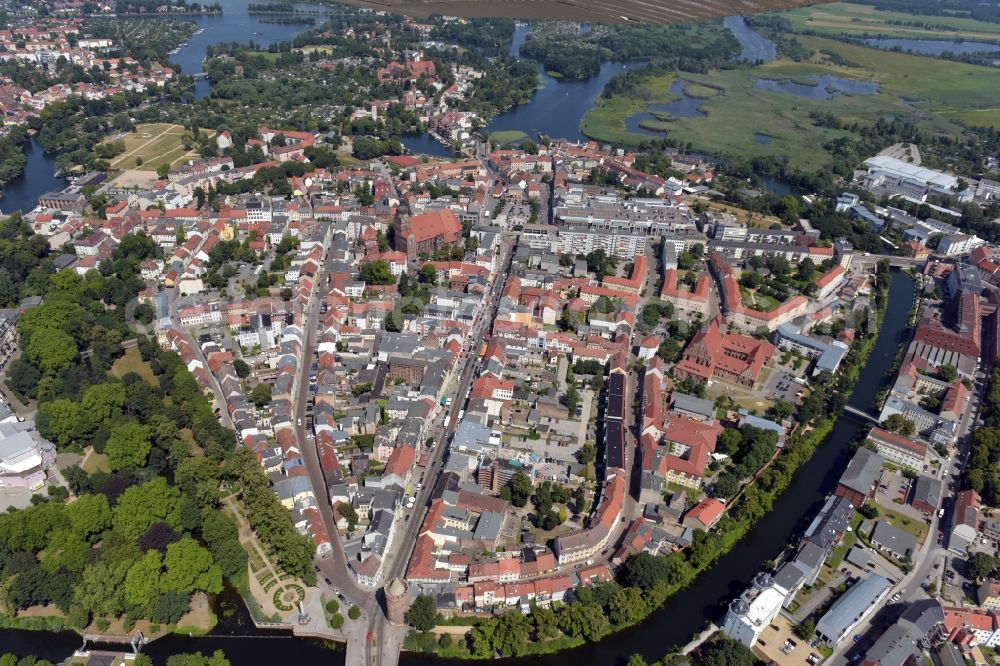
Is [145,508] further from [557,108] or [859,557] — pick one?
[557,108]

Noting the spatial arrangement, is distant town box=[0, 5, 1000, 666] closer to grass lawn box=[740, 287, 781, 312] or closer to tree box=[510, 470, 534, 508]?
tree box=[510, 470, 534, 508]

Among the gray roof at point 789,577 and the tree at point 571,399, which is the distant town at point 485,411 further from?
the tree at point 571,399

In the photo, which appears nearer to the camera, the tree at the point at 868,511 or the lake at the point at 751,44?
the tree at the point at 868,511

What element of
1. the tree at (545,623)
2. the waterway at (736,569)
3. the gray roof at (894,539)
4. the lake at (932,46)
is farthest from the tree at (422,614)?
the lake at (932,46)

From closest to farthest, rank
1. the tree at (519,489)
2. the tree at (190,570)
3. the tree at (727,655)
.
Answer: the tree at (727,655), the tree at (190,570), the tree at (519,489)

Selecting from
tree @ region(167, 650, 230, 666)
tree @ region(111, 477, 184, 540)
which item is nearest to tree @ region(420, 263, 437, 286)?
tree @ region(111, 477, 184, 540)

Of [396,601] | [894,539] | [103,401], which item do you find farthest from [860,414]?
[103,401]

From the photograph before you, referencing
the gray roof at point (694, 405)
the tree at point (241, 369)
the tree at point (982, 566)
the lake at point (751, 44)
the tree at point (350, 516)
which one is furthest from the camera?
the lake at point (751, 44)
